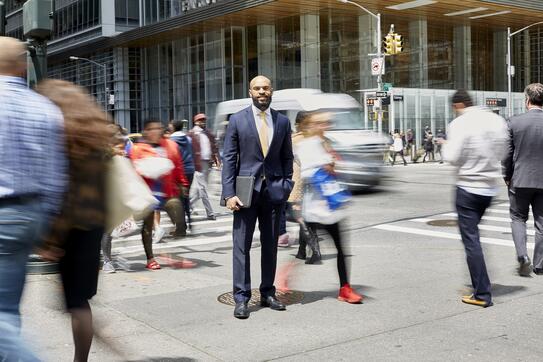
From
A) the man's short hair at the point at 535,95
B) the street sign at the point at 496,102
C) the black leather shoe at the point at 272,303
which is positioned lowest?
the black leather shoe at the point at 272,303

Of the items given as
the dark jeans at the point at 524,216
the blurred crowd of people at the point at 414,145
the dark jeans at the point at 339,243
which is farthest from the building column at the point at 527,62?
the dark jeans at the point at 339,243

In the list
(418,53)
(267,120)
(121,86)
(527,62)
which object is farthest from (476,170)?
(527,62)

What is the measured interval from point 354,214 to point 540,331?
7986 millimetres

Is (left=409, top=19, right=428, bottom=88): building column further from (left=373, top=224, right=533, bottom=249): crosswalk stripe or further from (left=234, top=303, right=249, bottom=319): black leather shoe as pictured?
(left=234, top=303, right=249, bottom=319): black leather shoe

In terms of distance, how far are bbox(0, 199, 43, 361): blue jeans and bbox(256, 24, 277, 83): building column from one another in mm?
42077

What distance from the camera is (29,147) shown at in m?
3.20

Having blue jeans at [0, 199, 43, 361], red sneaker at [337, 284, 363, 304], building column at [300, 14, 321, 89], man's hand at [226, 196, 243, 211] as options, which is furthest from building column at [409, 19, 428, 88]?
blue jeans at [0, 199, 43, 361]

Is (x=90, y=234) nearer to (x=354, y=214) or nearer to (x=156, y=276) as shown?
(x=156, y=276)

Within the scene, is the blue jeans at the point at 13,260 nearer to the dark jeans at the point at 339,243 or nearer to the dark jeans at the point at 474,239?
the dark jeans at the point at 339,243

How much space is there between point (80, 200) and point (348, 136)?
14195mm

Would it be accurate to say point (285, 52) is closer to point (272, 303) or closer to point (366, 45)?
point (366, 45)

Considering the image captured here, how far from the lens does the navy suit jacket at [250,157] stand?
582 cm

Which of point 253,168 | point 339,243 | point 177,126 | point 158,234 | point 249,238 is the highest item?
point 177,126

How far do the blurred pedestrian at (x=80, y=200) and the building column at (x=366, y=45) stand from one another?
39230 mm
